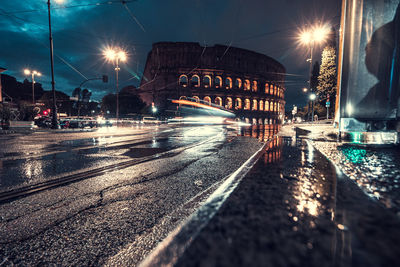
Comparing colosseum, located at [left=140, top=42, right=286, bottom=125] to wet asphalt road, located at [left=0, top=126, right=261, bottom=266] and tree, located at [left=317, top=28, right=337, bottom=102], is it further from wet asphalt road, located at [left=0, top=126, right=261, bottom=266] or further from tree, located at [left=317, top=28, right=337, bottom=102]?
wet asphalt road, located at [left=0, top=126, right=261, bottom=266]

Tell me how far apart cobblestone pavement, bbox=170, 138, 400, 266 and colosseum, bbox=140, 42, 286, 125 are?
45.6 m

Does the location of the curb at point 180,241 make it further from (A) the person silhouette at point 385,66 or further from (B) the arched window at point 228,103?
(B) the arched window at point 228,103

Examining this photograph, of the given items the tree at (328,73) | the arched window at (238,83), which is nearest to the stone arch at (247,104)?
the arched window at (238,83)

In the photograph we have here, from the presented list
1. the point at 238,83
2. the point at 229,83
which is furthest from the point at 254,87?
the point at 229,83

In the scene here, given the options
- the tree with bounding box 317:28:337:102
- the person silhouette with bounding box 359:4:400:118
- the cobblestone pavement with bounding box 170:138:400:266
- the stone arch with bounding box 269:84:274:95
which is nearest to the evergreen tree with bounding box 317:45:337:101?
the tree with bounding box 317:28:337:102

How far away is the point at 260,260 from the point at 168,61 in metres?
53.5

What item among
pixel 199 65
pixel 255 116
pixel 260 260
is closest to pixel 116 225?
pixel 260 260

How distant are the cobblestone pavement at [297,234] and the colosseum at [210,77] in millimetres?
45643

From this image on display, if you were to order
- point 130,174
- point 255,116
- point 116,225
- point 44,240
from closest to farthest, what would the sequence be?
point 44,240, point 116,225, point 130,174, point 255,116

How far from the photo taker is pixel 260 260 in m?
0.33

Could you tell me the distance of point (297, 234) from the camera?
45cm

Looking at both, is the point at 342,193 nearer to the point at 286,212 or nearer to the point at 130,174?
the point at 286,212

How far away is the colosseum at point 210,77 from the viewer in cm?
4778

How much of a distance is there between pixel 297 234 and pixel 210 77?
168 feet
